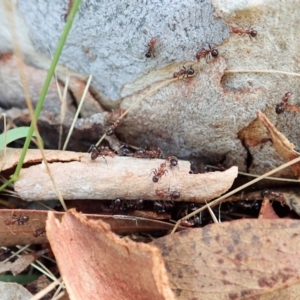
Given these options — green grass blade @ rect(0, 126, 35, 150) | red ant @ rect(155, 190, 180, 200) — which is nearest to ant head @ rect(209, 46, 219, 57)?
red ant @ rect(155, 190, 180, 200)

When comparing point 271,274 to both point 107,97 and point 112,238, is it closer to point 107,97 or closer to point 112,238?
point 112,238

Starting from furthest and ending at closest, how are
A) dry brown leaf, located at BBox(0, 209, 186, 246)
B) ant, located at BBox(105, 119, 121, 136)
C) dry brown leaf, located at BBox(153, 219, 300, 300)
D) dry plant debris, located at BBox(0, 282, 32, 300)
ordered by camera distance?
ant, located at BBox(105, 119, 121, 136) < dry brown leaf, located at BBox(0, 209, 186, 246) < dry plant debris, located at BBox(0, 282, 32, 300) < dry brown leaf, located at BBox(153, 219, 300, 300)

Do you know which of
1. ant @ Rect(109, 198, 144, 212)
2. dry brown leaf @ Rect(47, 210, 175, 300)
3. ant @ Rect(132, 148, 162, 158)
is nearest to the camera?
dry brown leaf @ Rect(47, 210, 175, 300)

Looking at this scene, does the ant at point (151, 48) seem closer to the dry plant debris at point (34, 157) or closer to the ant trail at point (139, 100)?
the ant trail at point (139, 100)

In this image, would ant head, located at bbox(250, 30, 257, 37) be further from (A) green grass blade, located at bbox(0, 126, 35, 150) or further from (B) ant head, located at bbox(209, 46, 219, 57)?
(A) green grass blade, located at bbox(0, 126, 35, 150)

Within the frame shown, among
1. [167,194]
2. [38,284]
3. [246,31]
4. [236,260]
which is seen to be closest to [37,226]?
[38,284]

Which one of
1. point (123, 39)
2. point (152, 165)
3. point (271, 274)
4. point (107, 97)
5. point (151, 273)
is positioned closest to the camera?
point (151, 273)

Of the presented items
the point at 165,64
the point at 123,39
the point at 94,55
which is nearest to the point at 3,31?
the point at 94,55

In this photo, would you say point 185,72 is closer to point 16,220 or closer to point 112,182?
point 112,182
